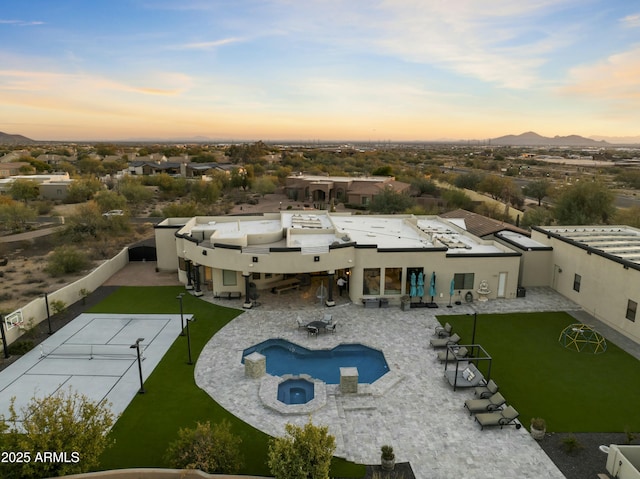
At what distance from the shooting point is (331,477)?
12.0 metres

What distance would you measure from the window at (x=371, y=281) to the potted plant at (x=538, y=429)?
1217cm

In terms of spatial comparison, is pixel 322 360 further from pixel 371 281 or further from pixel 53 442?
pixel 53 442

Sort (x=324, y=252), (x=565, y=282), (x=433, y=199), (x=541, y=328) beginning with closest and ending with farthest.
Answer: (x=541, y=328) → (x=324, y=252) → (x=565, y=282) → (x=433, y=199)

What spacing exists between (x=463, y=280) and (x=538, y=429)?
12316 millimetres

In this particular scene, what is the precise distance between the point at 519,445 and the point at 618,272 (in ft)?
42.7

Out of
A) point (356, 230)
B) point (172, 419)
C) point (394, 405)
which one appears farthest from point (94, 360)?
point (356, 230)

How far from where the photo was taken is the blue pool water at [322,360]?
17.9 meters

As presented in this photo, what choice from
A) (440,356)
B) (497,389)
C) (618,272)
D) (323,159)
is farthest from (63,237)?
(323,159)

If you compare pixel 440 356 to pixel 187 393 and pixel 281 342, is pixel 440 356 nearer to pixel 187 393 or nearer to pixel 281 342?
pixel 281 342

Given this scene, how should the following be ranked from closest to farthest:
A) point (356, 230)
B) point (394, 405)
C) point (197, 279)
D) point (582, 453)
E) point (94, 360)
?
point (582, 453) < point (394, 405) < point (94, 360) < point (197, 279) < point (356, 230)

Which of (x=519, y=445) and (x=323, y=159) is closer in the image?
(x=519, y=445)

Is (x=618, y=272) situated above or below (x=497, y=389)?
above

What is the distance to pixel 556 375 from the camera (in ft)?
57.7

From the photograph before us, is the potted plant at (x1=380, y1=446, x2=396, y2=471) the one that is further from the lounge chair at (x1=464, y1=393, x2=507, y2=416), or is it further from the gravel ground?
the gravel ground
